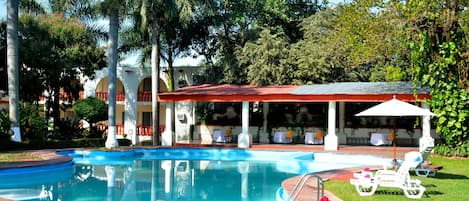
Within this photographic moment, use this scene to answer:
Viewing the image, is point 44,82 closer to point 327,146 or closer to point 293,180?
point 327,146

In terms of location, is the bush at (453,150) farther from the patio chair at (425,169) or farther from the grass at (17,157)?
the grass at (17,157)

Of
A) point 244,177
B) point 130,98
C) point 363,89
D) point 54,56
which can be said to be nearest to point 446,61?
point 363,89

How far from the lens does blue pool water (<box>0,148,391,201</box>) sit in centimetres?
1271

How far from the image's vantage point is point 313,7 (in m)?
34.4

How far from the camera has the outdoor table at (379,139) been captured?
2362cm

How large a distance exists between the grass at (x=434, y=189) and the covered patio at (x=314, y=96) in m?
6.47

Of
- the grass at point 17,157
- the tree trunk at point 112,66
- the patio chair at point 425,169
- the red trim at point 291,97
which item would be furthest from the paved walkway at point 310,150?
the tree trunk at point 112,66

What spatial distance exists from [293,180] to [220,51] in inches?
812

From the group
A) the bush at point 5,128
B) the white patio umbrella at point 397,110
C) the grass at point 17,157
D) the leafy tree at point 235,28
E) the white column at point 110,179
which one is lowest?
the white column at point 110,179

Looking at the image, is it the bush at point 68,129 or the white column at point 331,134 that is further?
the bush at point 68,129

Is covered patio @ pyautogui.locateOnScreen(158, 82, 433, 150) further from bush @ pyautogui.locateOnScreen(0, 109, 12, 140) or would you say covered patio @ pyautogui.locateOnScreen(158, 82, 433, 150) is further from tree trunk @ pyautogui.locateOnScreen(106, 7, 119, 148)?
bush @ pyautogui.locateOnScreen(0, 109, 12, 140)

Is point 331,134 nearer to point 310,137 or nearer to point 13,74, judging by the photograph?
point 310,137

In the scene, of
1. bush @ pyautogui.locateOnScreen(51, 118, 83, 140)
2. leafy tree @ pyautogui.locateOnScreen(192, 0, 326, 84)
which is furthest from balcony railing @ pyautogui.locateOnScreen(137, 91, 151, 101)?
bush @ pyautogui.locateOnScreen(51, 118, 83, 140)

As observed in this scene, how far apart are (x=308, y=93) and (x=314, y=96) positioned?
1.09 ft
